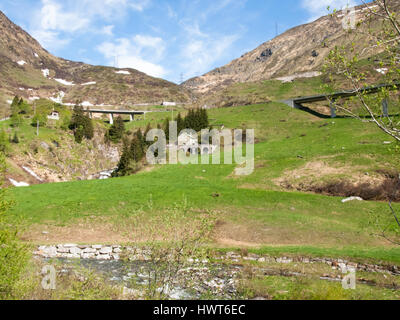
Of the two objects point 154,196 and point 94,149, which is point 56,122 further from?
point 154,196

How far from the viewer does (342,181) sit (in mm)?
39188

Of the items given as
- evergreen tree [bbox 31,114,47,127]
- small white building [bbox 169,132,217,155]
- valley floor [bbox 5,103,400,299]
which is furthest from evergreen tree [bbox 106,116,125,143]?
valley floor [bbox 5,103,400,299]

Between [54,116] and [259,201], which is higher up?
[54,116]

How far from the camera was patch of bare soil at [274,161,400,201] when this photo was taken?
3569 centimetres

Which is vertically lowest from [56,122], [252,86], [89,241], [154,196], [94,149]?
[89,241]

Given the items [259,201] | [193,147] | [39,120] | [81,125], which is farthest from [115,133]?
[259,201]

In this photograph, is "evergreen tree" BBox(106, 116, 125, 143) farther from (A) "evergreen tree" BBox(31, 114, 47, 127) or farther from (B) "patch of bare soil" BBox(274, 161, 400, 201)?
(B) "patch of bare soil" BBox(274, 161, 400, 201)

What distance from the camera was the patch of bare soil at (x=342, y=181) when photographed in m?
35.7

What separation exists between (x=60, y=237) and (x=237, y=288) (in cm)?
2131

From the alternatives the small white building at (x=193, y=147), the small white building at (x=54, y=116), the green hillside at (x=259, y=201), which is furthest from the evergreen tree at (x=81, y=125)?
the green hillside at (x=259, y=201)

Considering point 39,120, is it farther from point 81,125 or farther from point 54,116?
point 54,116

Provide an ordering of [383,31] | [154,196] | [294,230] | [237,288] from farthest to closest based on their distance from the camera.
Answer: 1. [154,196]
2. [294,230]
3. [237,288]
4. [383,31]

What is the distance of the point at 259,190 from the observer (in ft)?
139
